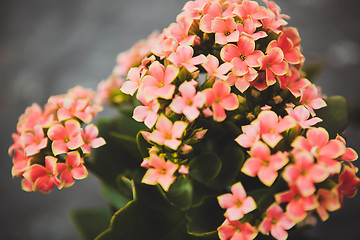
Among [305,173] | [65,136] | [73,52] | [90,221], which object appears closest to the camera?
[305,173]

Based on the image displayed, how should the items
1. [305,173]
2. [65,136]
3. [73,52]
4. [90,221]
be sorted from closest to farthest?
[305,173]
[65,136]
[90,221]
[73,52]

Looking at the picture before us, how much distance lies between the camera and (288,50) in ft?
1.43

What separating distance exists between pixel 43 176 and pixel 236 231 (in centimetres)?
26

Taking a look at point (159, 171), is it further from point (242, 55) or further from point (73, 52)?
point (73, 52)

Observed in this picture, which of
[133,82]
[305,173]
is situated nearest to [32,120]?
[133,82]

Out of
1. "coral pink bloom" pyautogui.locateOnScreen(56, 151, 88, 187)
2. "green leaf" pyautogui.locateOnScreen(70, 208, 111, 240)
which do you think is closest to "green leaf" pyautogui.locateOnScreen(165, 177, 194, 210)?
"coral pink bloom" pyautogui.locateOnScreen(56, 151, 88, 187)

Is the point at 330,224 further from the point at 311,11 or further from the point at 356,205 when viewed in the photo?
the point at 311,11

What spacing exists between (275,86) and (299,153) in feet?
0.48

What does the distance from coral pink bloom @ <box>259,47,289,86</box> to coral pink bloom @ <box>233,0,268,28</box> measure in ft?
0.14

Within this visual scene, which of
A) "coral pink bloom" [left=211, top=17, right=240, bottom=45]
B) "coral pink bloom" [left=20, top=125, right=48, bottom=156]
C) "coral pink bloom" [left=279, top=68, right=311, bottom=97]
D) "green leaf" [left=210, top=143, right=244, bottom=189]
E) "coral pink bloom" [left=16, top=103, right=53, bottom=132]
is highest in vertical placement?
"coral pink bloom" [left=16, top=103, right=53, bottom=132]

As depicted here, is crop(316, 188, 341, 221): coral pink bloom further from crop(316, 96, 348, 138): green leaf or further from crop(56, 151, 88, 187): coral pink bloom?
crop(56, 151, 88, 187): coral pink bloom

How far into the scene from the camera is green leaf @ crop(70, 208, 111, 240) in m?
0.59

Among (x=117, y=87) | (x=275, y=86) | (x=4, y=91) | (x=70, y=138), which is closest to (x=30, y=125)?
(x=70, y=138)

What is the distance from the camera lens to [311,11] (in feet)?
3.62
